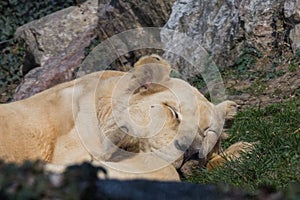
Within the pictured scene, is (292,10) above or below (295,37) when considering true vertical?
above

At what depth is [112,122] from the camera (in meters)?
6.70

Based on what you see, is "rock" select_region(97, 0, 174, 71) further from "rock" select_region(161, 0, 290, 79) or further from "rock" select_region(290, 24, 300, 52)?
"rock" select_region(290, 24, 300, 52)

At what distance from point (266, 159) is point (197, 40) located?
5768 mm

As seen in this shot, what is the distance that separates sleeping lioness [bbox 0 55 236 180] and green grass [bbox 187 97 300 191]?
0.39m

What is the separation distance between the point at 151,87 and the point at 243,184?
1116 millimetres

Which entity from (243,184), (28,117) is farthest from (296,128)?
(28,117)

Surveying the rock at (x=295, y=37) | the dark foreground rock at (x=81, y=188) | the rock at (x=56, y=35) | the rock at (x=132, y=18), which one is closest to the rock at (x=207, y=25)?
the rock at (x=132, y=18)

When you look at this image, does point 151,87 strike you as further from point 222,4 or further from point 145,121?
point 222,4

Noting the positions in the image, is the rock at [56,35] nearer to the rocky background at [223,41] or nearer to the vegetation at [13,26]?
the rocky background at [223,41]

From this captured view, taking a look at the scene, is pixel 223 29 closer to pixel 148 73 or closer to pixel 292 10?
pixel 292 10

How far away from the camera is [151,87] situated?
23.5 feet

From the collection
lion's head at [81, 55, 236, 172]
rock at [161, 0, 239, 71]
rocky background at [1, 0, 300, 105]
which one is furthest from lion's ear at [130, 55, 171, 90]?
rock at [161, 0, 239, 71]

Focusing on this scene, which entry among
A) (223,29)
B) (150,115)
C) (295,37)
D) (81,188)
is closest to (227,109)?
(150,115)

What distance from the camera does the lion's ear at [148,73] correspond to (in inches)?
279
